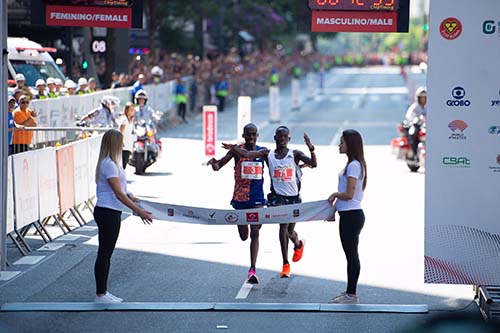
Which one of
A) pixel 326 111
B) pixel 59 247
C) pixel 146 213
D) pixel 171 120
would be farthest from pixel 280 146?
pixel 326 111

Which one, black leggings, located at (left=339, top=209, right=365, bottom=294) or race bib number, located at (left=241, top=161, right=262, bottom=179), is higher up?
race bib number, located at (left=241, top=161, right=262, bottom=179)

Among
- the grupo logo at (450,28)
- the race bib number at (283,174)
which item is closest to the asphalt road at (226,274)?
the race bib number at (283,174)

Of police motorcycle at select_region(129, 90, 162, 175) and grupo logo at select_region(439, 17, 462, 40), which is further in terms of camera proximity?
police motorcycle at select_region(129, 90, 162, 175)

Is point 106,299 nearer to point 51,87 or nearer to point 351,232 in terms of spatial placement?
point 351,232

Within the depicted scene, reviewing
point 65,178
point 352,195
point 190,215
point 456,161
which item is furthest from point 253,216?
point 65,178

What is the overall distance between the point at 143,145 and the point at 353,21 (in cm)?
1221

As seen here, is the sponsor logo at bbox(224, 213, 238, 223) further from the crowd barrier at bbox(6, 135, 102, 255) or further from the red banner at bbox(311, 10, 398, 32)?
the crowd barrier at bbox(6, 135, 102, 255)

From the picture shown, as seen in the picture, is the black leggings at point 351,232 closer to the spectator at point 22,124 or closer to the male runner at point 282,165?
the male runner at point 282,165

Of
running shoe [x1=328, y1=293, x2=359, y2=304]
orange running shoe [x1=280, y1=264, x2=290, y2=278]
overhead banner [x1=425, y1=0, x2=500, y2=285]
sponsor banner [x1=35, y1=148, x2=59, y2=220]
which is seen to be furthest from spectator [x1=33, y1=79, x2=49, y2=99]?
overhead banner [x1=425, y1=0, x2=500, y2=285]

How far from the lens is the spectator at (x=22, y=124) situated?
21406 mm

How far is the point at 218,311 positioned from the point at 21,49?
60.4ft

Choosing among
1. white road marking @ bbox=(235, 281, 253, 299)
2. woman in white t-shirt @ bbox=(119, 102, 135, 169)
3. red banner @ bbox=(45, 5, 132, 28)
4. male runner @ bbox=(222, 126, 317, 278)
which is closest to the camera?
white road marking @ bbox=(235, 281, 253, 299)

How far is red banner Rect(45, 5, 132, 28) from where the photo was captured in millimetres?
→ 14742

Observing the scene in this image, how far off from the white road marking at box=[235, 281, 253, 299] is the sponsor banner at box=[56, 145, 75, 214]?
454 centimetres
